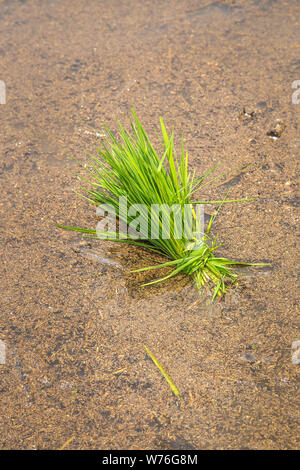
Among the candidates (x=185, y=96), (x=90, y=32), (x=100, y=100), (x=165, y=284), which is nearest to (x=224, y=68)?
(x=185, y=96)

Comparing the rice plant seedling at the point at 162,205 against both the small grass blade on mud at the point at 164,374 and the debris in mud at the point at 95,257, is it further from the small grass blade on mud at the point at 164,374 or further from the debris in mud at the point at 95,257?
the small grass blade on mud at the point at 164,374

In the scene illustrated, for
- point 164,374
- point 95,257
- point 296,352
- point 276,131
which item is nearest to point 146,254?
point 95,257

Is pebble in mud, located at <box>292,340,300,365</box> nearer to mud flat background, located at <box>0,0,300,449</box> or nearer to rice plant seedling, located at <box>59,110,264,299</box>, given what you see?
mud flat background, located at <box>0,0,300,449</box>

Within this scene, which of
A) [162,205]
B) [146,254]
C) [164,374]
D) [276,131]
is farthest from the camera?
[276,131]

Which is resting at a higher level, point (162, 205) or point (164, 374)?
point (162, 205)

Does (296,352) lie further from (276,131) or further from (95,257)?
(276,131)

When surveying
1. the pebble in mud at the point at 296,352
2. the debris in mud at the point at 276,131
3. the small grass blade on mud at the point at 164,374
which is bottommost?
the small grass blade on mud at the point at 164,374

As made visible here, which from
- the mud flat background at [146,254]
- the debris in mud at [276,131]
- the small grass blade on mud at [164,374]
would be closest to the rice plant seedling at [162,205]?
the mud flat background at [146,254]

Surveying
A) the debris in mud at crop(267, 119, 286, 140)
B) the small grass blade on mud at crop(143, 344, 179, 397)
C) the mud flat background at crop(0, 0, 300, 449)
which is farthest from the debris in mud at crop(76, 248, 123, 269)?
the debris in mud at crop(267, 119, 286, 140)
